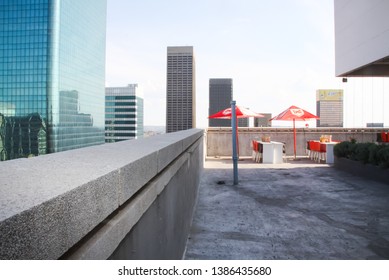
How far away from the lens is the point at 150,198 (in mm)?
1928

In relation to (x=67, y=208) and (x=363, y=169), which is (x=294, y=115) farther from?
(x=67, y=208)

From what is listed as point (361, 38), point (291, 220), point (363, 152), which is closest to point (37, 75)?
point (361, 38)

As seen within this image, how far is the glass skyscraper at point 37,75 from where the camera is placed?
314ft

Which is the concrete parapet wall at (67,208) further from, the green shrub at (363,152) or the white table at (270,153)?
the white table at (270,153)

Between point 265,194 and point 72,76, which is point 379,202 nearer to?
point 265,194

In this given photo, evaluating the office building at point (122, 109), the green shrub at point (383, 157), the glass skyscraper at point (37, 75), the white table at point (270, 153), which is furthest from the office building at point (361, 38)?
the office building at point (122, 109)

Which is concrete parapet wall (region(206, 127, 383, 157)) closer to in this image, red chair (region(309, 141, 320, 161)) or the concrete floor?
red chair (region(309, 141, 320, 161))

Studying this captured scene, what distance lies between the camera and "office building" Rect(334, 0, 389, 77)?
35.4 feet

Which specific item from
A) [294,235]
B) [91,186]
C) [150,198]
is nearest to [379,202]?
[294,235]

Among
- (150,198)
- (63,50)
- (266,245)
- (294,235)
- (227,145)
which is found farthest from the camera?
(63,50)

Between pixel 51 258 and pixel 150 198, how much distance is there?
1039 mm

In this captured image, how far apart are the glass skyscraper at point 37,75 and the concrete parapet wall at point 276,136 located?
9388 cm

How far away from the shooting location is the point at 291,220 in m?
5.91

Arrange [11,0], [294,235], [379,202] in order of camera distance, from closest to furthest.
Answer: [294,235], [379,202], [11,0]
